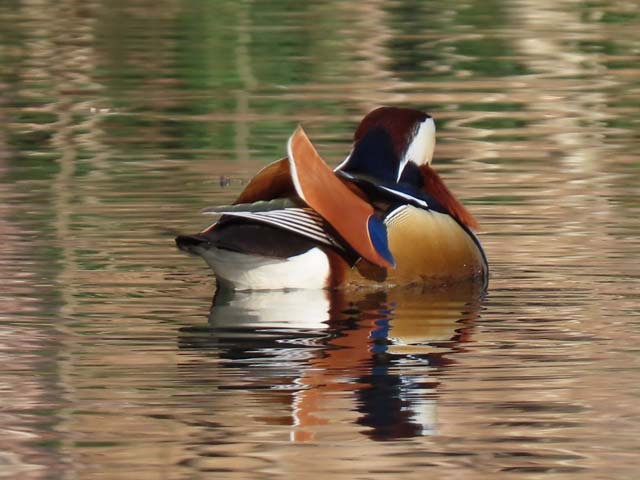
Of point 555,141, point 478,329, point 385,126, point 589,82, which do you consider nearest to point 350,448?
point 478,329

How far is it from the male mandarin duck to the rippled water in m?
0.12

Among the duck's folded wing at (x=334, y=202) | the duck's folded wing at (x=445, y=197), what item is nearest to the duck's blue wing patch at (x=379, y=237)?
the duck's folded wing at (x=334, y=202)

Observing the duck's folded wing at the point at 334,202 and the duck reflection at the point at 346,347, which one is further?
the duck's folded wing at the point at 334,202

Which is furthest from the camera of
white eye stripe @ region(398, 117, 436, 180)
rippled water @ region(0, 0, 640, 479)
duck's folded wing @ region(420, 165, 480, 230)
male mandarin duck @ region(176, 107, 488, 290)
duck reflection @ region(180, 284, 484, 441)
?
white eye stripe @ region(398, 117, 436, 180)

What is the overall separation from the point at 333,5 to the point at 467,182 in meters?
11.1

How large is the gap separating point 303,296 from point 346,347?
901mm

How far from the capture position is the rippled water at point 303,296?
620 centimetres

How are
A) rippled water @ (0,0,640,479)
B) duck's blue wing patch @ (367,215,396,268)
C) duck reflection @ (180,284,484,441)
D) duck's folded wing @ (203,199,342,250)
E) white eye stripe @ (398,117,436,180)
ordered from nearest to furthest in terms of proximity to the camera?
rippled water @ (0,0,640,479) → duck reflection @ (180,284,484,441) → duck's folded wing @ (203,199,342,250) → duck's blue wing patch @ (367,215,396,268) → white eye stripe @ (398,117,436,180)

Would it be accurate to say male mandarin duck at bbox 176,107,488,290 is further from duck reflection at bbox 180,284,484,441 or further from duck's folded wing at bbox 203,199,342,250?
duck reflection at bbox 180,284,484,441

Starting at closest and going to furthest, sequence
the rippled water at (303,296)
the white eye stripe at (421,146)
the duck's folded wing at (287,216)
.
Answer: the rippled water at (303,296)
the duck's folded wing at (287,216)
the white eye stripe at (421,146)

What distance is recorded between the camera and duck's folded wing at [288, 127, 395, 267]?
8273mm

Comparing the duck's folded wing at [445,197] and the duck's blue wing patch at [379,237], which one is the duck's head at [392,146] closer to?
the duck's folded wing at [445,197]

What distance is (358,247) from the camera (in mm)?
8414

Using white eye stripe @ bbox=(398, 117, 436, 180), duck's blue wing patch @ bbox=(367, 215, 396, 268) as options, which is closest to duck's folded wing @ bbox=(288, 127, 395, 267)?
duck's blue wing patch @ bbox=(367, 215, 396, 268)
